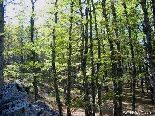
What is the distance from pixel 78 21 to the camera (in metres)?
15.2

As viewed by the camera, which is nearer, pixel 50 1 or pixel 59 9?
pixel 59 9

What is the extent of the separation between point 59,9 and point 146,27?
8.60 m

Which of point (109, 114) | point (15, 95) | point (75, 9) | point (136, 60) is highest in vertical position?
point (75, 9)

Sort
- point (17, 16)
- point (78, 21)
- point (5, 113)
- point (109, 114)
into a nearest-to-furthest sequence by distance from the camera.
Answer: point (5, 113) < point (17, 16) < point (78, 21) < point (109, 114)

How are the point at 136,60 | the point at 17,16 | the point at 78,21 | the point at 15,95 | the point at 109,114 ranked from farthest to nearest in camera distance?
1. the point at 109,114
2. the point at 78,21
3. the point at 17,16
4. the point at 136,60
5. the point at 15,95

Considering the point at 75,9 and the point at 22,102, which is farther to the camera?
the point at 75,9

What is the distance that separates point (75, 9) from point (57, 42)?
351 centimetres

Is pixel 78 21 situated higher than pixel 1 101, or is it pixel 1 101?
pixel 78 21

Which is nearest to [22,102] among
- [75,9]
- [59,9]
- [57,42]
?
[57,42]

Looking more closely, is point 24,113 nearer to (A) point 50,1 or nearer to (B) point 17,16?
(B) point 17,16

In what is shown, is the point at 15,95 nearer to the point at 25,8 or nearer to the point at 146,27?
the point at 146,27

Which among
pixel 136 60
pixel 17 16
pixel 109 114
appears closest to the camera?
pixel 136 60

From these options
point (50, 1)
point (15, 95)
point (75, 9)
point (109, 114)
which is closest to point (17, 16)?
point (50, 1)

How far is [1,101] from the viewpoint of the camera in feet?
22.3
